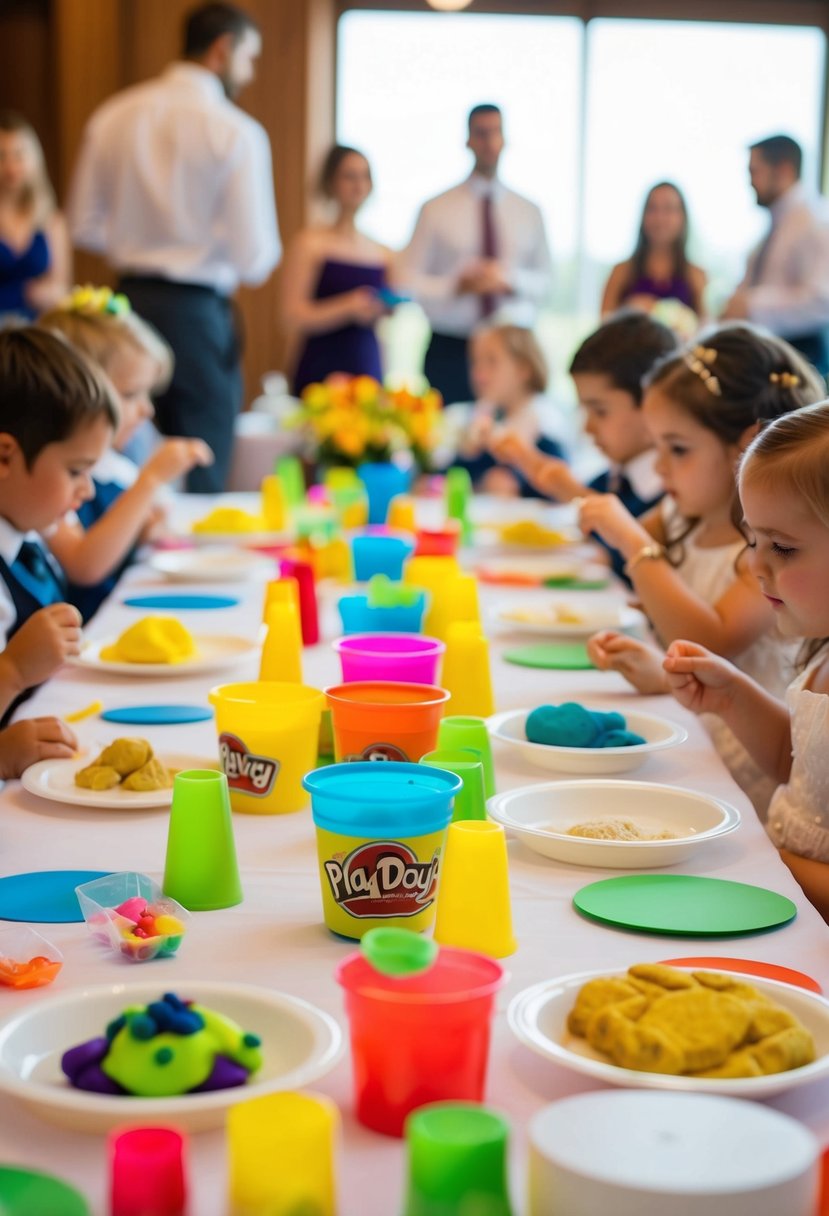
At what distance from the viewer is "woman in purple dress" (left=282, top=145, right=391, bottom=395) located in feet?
17.1

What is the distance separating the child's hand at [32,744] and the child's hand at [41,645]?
0.36 feet

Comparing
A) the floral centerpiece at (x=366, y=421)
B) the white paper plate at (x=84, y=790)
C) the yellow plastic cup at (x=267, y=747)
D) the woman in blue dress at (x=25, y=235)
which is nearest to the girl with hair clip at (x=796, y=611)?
the yellow plastic cup at (x=267, y=747)

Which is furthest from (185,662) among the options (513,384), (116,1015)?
(513,384)

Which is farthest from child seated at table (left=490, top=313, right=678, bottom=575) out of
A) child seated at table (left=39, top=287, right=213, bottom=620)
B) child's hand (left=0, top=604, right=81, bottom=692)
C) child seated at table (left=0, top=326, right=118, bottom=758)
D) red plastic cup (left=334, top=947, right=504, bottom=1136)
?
red plastic cup (left=334, top=947, right=504, bottom=1136)

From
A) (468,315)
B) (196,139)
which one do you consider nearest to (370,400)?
(196,139)

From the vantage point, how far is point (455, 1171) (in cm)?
60

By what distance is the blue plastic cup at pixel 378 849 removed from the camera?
0.99 m

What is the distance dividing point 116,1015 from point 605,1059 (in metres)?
0.29

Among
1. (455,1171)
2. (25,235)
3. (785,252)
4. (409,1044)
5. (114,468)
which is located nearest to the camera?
(455,1171)

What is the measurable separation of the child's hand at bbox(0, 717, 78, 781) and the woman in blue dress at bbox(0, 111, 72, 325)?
3864mm

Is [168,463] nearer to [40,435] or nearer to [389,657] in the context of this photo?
[40,435]

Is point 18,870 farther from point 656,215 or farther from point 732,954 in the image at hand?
point 656,215

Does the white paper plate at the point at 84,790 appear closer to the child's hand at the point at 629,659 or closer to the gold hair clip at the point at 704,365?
the child's hand at the point at 629,659

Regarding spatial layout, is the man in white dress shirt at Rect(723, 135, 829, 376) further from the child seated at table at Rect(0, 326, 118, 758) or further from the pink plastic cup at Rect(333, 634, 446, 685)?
the pink plastic cup at Rect(333, 634, 446, 685)
